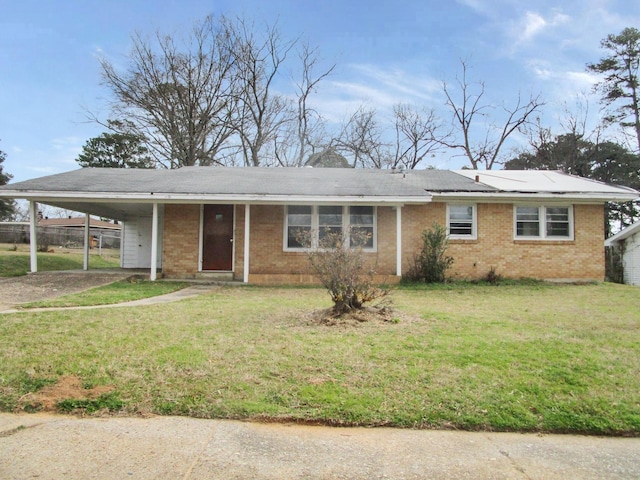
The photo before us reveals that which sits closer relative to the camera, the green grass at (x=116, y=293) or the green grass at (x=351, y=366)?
the green grass at (x=351, y=366)

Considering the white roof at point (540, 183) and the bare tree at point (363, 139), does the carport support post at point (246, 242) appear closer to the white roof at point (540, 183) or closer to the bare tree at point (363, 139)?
the white roof at point (540, 183)

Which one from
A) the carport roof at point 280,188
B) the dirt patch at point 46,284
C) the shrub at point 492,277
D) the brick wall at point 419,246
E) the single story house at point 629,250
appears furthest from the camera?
the single story house at point 629,250

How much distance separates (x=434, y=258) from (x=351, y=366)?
8.72 meters

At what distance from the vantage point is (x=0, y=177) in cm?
2956

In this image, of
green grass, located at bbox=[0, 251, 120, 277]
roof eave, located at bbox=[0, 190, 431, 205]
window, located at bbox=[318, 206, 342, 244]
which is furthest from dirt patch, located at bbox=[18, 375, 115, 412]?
green grass, located at bbox=[0, 251, 120, 277]

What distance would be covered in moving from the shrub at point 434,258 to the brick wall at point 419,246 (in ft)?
1.96

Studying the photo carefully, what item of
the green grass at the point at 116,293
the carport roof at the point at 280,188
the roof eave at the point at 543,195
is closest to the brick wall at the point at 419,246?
the roof eave at the point at 543,195

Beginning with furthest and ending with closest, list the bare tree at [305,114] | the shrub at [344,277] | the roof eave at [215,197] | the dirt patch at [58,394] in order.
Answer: the bare tree at [305,114] → the roof eave at [215,197] → the shrub at [344,277] → the dirt patch at [58,394]

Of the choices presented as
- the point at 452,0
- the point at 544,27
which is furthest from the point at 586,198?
the point at 452,0

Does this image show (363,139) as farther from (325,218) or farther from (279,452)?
(279,452)

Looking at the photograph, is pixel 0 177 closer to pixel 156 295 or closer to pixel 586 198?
pixel 156 295

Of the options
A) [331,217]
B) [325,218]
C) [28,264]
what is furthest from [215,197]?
[28,264]

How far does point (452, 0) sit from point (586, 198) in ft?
25.4

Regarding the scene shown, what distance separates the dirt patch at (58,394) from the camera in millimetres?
3494
